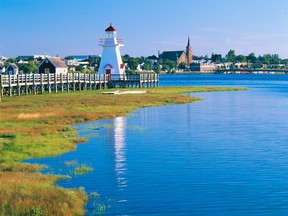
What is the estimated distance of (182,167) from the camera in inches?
874

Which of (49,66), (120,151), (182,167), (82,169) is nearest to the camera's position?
(82,169)

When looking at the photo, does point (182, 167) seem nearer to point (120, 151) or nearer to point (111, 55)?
point (120, 151)

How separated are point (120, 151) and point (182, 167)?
490 centimetres

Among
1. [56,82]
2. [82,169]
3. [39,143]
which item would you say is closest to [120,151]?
[39,143]

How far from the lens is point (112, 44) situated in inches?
3258

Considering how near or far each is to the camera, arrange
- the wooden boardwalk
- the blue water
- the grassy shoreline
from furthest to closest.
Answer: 1. the wooden boardwalk
2. the blue water
3. the grassy shoreline

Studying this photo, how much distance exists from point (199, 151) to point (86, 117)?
1563cm

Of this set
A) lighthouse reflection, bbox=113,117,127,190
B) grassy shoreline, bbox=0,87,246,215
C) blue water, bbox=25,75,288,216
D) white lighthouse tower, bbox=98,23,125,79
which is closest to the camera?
grassy shoreline, bbox=0,87,246,215

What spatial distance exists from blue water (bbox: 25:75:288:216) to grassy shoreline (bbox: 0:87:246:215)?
34.2 inches

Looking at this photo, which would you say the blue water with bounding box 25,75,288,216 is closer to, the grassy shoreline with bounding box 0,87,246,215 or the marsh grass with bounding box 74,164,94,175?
the marsh grass with bounding box 74,164,94,175

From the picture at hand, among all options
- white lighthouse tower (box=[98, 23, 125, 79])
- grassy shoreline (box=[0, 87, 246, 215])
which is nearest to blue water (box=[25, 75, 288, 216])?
grassy shoreline (box=[0, 87, 246, 215])

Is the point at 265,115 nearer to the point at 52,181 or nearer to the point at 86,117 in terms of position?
the point at 86,117

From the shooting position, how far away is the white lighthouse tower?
82.9 meters

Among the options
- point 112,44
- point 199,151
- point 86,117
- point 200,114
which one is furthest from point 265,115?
point 112,44
